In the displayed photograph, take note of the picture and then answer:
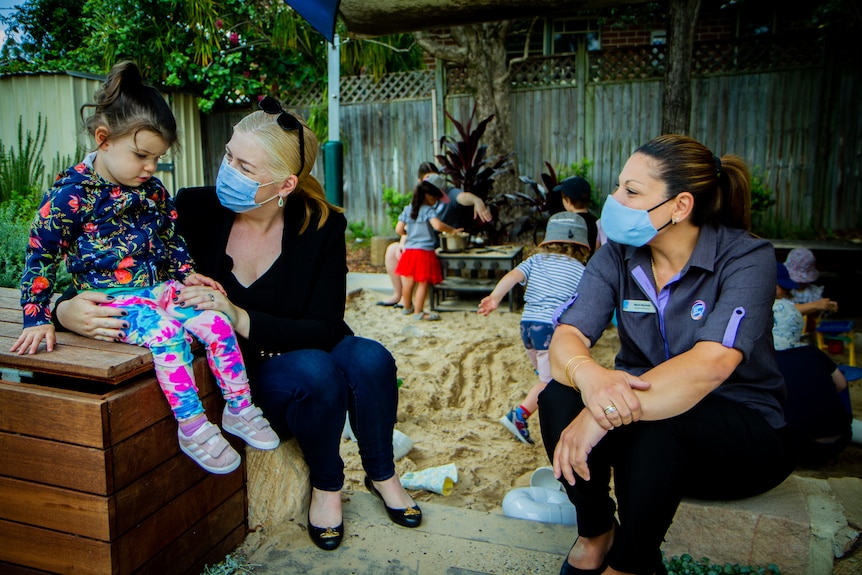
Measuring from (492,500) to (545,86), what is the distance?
7336 millimetres

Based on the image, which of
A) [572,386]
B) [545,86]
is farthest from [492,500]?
[545,86]

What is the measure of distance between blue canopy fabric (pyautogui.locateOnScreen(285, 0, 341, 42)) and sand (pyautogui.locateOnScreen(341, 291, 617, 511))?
7.13 ft

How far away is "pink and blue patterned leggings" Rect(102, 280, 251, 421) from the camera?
1.81 meters

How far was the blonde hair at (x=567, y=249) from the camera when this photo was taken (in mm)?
4055

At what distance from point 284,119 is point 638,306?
4.55 ft

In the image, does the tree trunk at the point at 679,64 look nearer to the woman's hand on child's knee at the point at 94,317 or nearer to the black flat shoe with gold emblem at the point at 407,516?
the black flat shoe with gold emblem at the point at 407,516

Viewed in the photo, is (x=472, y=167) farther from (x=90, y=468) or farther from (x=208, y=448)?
(x=90, y=468)

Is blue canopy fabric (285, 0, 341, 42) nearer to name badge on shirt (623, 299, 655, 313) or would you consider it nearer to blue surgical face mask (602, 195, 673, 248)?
blue surgical face mask (602, 195, 673, 248)

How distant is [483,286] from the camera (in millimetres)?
6898

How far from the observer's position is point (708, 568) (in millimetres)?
1999

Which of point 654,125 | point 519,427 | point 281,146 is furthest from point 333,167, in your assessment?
point 654,125

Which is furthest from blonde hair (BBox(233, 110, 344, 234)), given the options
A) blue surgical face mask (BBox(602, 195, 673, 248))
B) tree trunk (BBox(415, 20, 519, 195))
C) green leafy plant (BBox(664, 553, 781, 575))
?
tree trunk (BBox(415, 20, 519, 195))

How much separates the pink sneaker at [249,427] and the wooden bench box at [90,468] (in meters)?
0.18

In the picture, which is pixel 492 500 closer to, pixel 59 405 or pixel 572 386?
pixel 572 386
